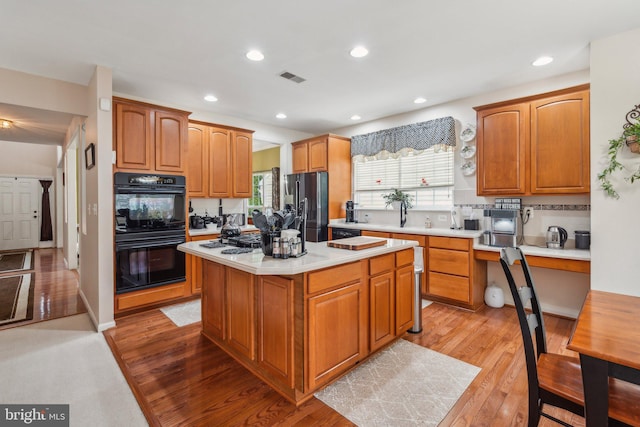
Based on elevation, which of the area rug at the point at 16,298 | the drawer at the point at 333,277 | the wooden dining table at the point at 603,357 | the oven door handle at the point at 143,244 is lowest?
the area rug at the point at 16,298

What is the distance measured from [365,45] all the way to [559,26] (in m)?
1.53

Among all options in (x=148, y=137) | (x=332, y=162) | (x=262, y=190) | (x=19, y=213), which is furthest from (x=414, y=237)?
(x=19, y=213)

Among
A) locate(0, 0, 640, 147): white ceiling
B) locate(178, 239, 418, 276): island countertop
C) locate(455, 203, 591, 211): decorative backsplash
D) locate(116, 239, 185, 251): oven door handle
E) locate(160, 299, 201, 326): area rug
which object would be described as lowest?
locate(160, 299, 201, 326): area rug

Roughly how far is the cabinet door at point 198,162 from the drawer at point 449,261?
3227 millimetres

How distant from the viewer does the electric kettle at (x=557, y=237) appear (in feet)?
10.8

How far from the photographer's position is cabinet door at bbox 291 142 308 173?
5.59 m

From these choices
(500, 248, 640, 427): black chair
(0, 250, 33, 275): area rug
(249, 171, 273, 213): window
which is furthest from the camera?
(249, 171, 273, 213): window

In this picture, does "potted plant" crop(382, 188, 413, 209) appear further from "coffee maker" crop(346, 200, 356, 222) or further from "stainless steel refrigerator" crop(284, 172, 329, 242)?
"stainless steel refrigerator" crop(284, 172, 329, 242)

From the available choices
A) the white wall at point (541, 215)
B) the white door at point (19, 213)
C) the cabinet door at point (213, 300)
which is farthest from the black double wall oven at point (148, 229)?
the white door at point (19, 213)

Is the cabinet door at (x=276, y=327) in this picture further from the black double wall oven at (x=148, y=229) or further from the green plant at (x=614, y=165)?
the green plant at (x=614, y=165)

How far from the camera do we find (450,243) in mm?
3699

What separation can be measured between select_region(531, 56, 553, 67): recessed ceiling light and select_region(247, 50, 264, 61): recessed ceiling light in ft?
8.90

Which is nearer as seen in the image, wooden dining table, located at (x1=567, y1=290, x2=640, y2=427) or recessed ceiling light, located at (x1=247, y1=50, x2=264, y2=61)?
wooden dining table, located at (x1=567, y1=290, x2=640, y2=427)

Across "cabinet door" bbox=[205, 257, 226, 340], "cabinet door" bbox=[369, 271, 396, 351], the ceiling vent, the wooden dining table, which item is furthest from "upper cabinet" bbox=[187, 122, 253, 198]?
the wooden dining table
